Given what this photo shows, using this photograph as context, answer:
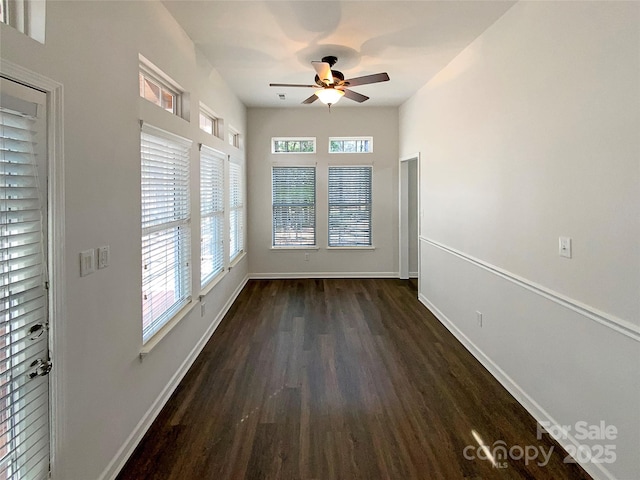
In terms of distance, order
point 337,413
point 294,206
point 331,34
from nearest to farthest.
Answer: point 337,413
point 331,34
point 294,206

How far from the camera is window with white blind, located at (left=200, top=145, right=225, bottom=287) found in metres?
3.62

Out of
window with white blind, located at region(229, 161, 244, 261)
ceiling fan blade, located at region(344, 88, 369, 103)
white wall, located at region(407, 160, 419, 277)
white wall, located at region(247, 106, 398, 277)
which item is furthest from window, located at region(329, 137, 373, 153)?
ceiling fan blade, located at region(344, 88, 369, 103)

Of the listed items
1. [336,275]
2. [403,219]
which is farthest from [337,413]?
[403,219]

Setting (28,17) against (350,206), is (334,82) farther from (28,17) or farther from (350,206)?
(350,206)

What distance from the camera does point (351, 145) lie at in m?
6.33

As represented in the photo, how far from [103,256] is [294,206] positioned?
4.69 meters

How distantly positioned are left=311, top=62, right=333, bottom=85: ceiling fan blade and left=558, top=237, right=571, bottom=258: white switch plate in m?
2.35

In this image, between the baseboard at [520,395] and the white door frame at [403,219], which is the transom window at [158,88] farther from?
the white door frame at [403,219]

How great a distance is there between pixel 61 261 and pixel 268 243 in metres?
4.88

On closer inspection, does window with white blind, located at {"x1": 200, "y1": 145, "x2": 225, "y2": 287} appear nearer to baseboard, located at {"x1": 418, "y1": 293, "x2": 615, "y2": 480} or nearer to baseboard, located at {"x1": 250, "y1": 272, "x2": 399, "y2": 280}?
baseboard, located at {"x1": 250, "y1": 272, "x2": 399, "y2": 280}

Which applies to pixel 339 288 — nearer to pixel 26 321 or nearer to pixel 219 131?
pixel 219 131

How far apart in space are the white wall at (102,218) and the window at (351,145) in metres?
3.97

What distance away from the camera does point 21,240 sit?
1.29 m

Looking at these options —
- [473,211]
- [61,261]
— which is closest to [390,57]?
[473,211]
